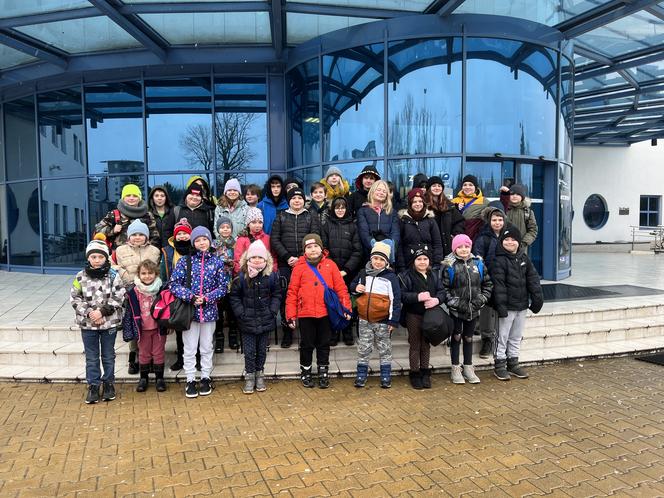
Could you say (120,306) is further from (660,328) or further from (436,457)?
(660,328)

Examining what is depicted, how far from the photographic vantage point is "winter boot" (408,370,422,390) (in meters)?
4.83

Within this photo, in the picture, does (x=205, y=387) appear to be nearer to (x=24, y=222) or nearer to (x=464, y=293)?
(x=464, y=293)

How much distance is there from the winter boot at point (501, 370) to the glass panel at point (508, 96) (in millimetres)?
5052

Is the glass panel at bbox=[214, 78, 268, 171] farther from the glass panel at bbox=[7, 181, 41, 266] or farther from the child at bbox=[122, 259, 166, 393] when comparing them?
the child at bbox=[122, 259, 166, 393]

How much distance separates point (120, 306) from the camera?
15.0ft

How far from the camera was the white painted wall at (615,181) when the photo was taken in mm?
21750

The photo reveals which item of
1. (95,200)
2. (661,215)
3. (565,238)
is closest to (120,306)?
(95,200)

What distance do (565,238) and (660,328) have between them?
3.84m

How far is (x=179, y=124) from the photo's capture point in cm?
1105

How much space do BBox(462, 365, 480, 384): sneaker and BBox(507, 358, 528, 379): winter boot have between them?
0.48m

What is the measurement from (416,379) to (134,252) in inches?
130

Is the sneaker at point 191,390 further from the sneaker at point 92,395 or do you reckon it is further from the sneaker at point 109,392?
the sneaker at point 92,395

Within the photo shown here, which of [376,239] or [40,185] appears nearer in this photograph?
[376,239]

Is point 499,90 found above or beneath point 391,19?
beneath
